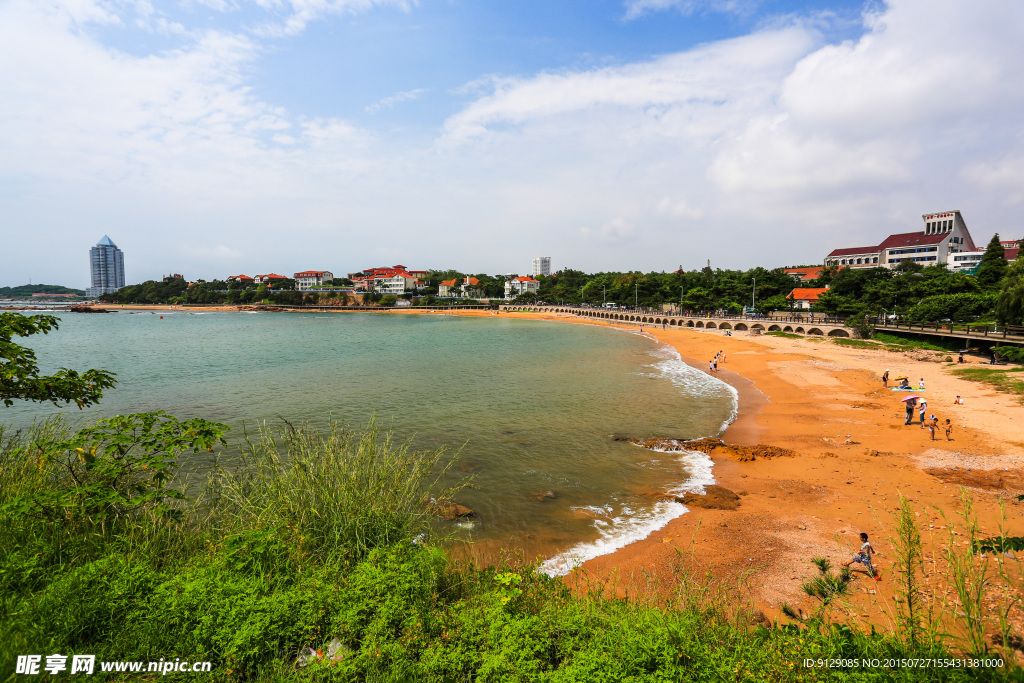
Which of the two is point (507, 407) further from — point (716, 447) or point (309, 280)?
point (309, 280)

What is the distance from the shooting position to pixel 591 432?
1875cm

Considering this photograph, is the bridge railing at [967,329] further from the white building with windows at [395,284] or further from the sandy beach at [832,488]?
the white building with windows at [395,284]

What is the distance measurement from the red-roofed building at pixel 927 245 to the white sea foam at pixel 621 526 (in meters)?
118

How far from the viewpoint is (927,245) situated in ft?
323

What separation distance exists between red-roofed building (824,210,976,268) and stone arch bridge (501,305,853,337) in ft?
200

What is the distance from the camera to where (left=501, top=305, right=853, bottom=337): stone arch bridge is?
50.7 metres

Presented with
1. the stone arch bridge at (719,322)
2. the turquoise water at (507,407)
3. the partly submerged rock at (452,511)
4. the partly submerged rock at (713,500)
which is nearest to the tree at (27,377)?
the partly submerged rock at (452,511)

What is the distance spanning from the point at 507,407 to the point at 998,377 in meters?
26.2

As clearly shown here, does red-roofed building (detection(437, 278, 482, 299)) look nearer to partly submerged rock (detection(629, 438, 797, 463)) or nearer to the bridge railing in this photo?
the bridge railing

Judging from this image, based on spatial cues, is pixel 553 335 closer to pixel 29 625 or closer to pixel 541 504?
pixel 541 504

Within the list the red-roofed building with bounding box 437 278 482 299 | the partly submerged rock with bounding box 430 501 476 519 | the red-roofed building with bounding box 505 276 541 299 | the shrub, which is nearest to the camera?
the partly submerged rock with bounding box 430 501 476 519

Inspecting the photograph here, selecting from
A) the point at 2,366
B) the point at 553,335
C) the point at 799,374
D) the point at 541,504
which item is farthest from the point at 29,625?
the point at 553,335

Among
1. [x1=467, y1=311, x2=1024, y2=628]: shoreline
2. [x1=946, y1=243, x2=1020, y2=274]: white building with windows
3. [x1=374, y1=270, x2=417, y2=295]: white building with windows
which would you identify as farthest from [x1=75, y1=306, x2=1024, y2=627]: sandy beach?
[x1=374, y1=270, x2=417, y2=295]: white building with windows

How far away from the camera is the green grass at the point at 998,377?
21.1m
